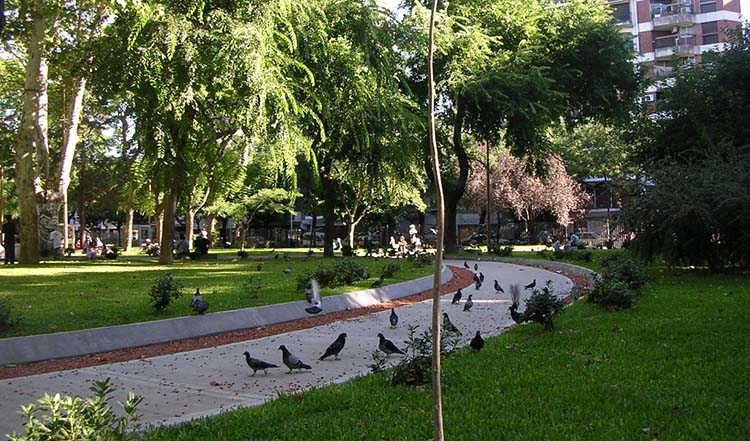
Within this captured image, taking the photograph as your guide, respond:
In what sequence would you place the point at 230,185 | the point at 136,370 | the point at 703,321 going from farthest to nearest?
the point at 230,185, the point at 703,321, the point at 136,370

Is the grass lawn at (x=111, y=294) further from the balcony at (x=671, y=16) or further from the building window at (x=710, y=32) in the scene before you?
the building window at (x=710, y=32)

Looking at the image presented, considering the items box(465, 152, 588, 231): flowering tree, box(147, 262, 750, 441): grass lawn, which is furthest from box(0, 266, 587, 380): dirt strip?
box(465, 152, 588, 231): flowering tree

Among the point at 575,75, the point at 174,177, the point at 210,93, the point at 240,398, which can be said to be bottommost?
the point at 240,398

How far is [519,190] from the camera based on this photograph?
56.3 m

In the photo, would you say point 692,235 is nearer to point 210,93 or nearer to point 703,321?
point 703,321

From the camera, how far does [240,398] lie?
6.34 m

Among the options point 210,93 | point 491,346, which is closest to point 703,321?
point 491,346

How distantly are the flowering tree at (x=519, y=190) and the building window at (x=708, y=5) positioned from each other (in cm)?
2066

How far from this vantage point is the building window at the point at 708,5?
59.2 metres

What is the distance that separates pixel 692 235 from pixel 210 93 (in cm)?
1344

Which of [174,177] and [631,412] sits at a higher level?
[174,177]

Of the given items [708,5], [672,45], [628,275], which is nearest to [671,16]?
[672,45]

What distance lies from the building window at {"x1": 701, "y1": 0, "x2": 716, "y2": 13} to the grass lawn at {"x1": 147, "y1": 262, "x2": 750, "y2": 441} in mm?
60720

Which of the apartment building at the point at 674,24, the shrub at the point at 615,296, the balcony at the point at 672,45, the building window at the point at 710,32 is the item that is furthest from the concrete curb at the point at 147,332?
the building window at the point at 710,32
